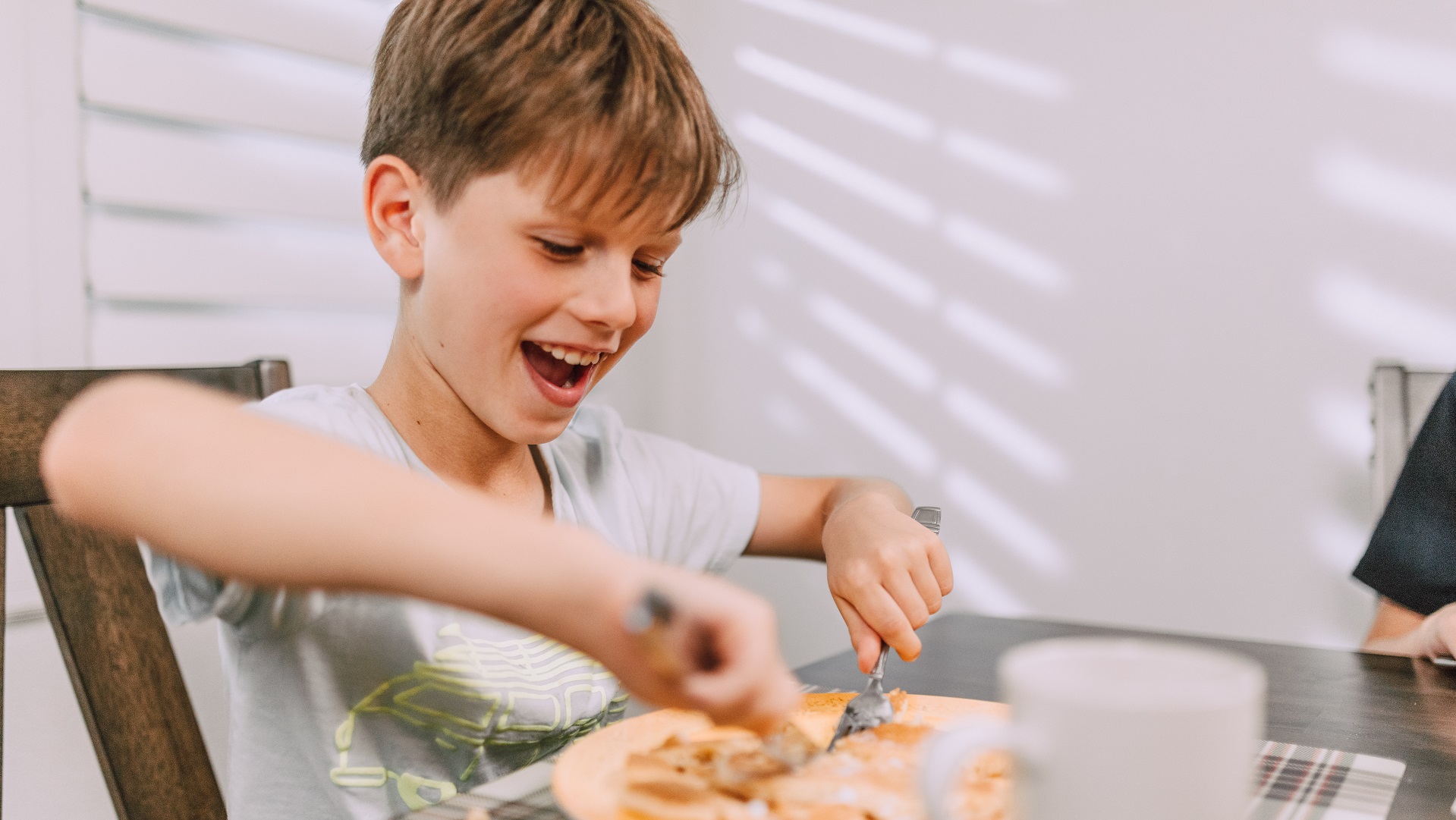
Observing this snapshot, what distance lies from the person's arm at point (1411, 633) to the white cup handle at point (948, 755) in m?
0.68

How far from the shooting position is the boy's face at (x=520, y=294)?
0.71 m

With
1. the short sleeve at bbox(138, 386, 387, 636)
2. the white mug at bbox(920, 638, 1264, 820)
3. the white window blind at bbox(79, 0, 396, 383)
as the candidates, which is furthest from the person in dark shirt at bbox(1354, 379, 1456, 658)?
the white window blind at bbox(79, 0, 396, 383)

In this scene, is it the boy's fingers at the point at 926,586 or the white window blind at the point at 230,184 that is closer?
the boy's fingers at the point at 926,586

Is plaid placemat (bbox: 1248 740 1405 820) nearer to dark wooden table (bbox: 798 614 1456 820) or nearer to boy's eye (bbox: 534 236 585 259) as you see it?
dark wooden table (bbox: 798 614 1456 820)

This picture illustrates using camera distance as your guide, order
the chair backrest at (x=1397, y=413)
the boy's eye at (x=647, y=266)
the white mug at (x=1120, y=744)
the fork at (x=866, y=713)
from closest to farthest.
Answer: the white mug at (x=1120, y=744), the fork at (x=866, y=713), the boy's eye at (x=647, y=266), the chair backrest at (x=1397, y=413)

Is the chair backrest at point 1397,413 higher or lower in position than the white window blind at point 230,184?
lower

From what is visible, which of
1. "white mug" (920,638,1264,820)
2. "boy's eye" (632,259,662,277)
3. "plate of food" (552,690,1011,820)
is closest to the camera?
"white mug" (920,638,1264,820)

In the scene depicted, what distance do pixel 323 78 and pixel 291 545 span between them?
1038 millimetres

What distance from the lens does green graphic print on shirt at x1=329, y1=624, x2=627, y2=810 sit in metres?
0.70

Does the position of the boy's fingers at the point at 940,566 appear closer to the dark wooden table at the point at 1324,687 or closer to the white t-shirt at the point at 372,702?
the dark wooden table at the point at 1324,687

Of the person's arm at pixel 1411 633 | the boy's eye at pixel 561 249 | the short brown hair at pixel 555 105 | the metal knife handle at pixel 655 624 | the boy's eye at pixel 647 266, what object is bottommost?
the person's arm at pixel 1411 633

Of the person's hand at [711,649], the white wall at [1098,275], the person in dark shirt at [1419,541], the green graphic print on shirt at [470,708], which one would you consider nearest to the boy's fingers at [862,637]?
the green graphic print on shirt at [470,708]

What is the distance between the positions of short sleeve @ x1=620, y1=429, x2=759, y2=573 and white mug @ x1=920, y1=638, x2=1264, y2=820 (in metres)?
0.69

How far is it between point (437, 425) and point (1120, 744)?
62 centimetres
